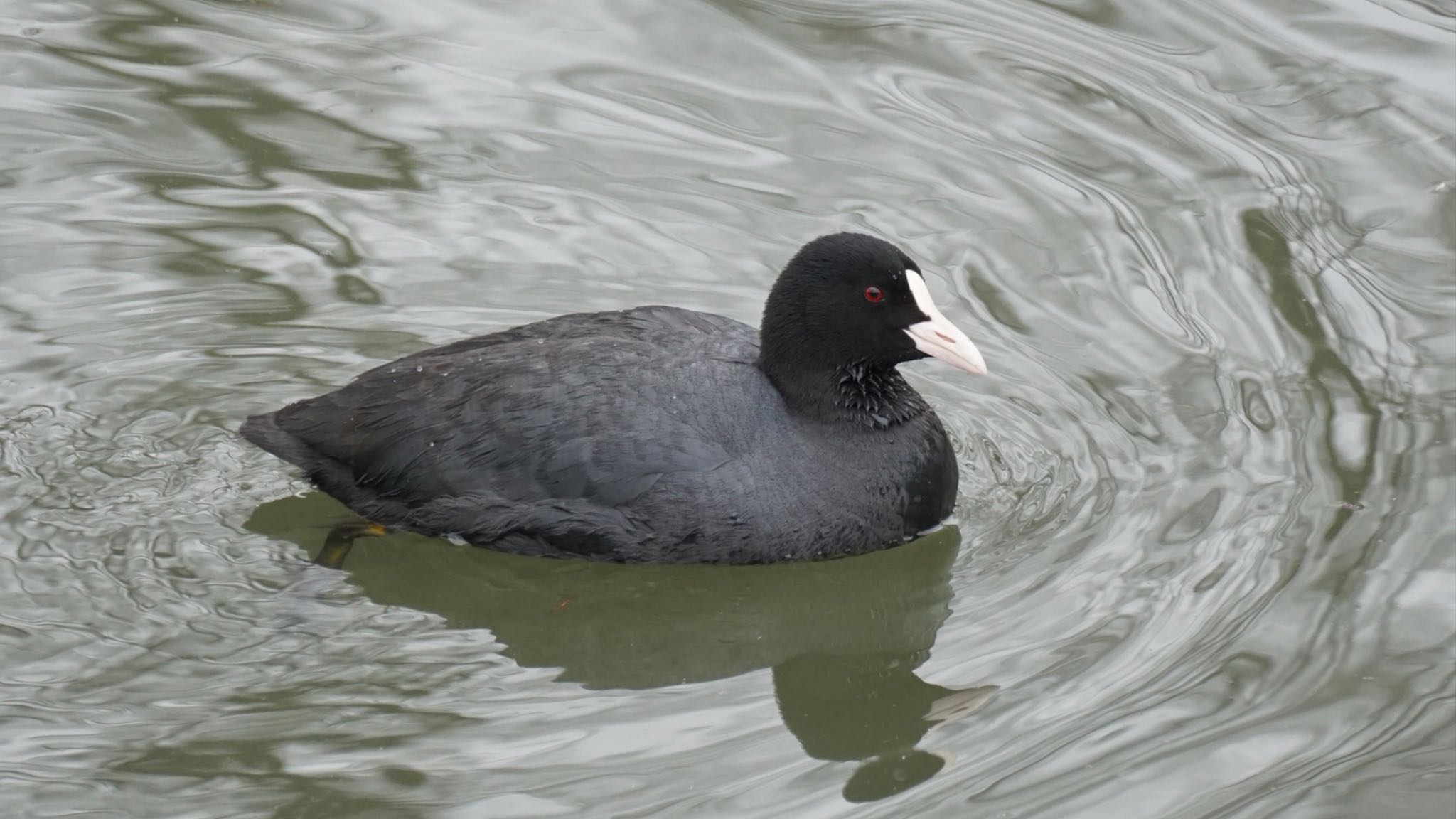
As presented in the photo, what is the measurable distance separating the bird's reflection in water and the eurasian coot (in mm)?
94

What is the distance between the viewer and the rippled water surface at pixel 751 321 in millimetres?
4859

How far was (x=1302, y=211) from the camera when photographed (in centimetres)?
774

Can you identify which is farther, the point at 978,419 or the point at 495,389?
the point at 978,419

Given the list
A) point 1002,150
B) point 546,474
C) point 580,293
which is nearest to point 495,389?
point 546,474

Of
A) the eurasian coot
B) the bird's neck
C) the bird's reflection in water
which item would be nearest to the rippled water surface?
the bird's reflection in water

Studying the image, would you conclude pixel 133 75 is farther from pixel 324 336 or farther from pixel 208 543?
pixel 208 543

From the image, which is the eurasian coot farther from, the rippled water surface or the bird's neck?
the rippled water surface

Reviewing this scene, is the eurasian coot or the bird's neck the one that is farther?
the bird's neck

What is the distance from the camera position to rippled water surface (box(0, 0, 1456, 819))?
486cm

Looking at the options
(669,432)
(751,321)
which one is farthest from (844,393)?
(751,321)

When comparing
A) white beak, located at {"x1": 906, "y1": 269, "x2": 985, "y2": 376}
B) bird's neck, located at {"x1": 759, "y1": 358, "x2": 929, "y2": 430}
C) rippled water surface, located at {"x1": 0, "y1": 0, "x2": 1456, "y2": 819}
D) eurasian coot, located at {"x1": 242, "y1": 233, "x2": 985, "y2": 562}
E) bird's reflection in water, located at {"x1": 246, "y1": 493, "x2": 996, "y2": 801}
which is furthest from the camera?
bird's neck, located at {"x1": 759, "y1": 358, "x2": 929, "y2": 430}

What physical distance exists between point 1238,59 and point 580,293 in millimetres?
3581

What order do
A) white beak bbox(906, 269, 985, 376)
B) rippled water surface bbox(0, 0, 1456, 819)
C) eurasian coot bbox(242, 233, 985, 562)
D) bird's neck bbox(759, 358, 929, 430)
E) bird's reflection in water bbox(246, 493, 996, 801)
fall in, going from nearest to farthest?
rippled water surface bbox(0, 0, 1456, 819)
bird's reflection in water bbox(246, 493, 996, 801)
eurasian coot bbox(242, 233, 985, 562)
white beak bbox(906, 269, 985, 376)
bird's neck bbox(759, 358, 929, 430)

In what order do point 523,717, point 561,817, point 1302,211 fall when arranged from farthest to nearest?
point 1302,211
point 523,717
point 561,817
